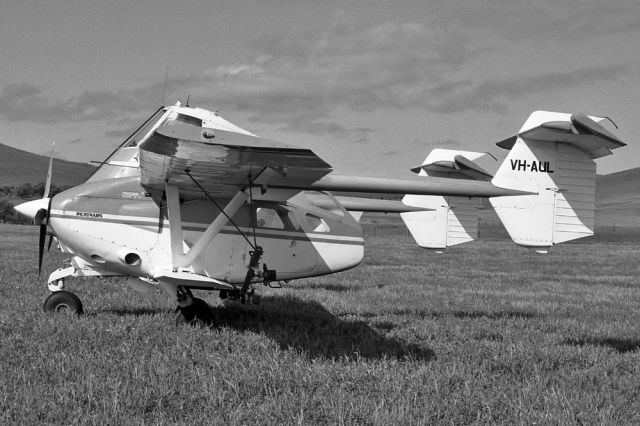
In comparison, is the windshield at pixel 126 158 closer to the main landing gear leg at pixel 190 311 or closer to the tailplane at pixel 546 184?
the main landing gear leg at pixel 190 311

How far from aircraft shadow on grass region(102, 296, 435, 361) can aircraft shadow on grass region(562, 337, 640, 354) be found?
7.32 ft

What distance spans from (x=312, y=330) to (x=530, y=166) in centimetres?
388

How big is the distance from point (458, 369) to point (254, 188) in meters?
3.60

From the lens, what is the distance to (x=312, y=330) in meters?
8.88

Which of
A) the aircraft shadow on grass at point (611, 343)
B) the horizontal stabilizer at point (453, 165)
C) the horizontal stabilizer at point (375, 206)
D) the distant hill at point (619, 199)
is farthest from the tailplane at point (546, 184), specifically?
the distant hill at point (619, 199)

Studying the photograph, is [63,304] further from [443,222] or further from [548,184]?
[548,184]

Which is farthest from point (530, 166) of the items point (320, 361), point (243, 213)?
point (320, 361)

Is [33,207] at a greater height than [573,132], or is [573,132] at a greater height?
[573,132]

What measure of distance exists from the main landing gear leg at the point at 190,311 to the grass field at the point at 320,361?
0.76 feet

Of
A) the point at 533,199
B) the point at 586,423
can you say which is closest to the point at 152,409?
the point at 586,423

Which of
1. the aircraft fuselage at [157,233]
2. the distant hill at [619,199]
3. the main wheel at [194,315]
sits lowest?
the main wheel at [194,315]

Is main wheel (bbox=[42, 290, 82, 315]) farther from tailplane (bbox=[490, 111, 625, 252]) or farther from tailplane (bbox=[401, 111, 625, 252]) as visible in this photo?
tailplane (bbox=[490, 111, 625, 252])

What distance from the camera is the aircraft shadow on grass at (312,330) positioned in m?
7.57

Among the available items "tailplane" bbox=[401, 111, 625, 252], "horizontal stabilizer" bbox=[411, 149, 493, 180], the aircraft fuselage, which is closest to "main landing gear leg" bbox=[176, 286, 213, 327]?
the aircraft fuselage
